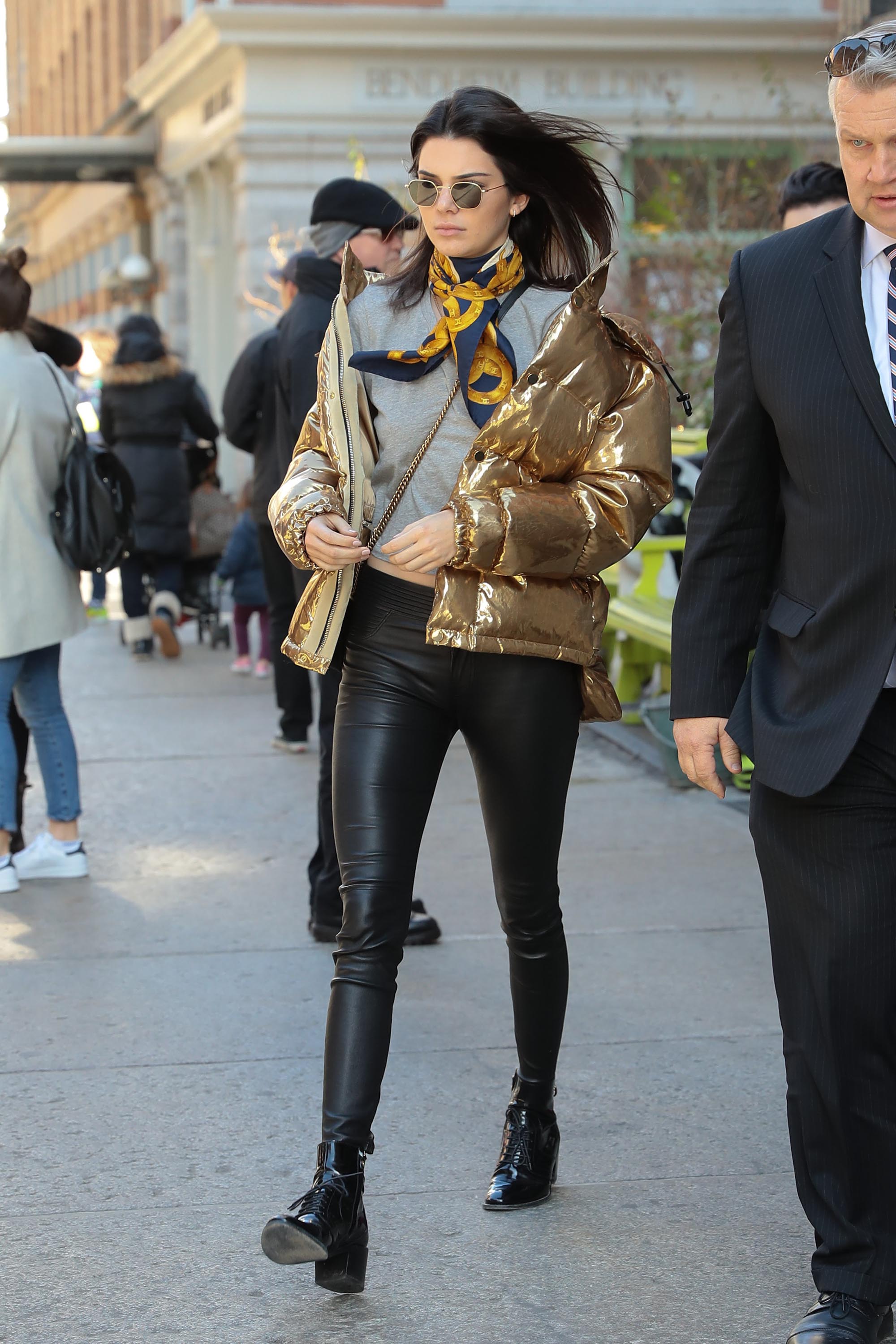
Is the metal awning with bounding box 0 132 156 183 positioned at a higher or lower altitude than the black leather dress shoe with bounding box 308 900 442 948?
higher

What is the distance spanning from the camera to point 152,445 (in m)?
11.8

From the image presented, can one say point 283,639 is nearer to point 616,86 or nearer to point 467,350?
point 467,350

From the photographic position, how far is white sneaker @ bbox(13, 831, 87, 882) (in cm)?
619

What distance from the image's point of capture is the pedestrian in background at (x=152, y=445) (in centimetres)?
1163

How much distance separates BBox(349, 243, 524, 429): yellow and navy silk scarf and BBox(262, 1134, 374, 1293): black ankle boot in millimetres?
1351

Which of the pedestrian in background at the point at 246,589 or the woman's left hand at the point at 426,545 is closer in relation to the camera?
the woman's left hand at the point at 426,545

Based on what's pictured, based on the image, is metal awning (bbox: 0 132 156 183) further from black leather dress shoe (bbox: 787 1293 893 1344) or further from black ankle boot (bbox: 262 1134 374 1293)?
black leather dress shoe (bbox: 787 1293 893 1344)

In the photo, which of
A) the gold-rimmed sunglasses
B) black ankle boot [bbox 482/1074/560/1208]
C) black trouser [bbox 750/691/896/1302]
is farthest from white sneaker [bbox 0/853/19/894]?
black trouser [bbox 750/691/896/1302]

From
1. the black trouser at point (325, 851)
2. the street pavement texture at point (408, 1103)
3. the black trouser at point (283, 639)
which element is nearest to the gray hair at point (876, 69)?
the street pavement texture at point (408, 1103)

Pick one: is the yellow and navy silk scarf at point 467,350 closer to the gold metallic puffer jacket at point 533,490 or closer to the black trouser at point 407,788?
the gold metallic puffer jacket at point 533,490

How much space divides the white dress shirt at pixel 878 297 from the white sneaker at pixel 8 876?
3.86 meters

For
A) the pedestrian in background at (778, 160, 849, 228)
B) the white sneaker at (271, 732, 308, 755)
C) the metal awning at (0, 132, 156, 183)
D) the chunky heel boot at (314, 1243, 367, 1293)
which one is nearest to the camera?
the chunky heel boot at (314, 1243, 367, 1293)

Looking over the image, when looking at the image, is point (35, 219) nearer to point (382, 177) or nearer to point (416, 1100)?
point (382, 177)

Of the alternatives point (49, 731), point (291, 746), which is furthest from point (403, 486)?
point (291, 746)
